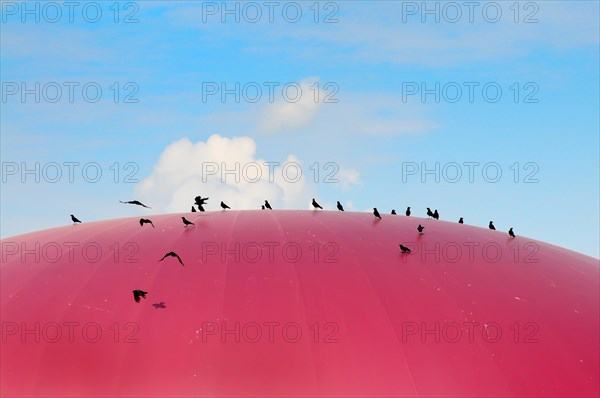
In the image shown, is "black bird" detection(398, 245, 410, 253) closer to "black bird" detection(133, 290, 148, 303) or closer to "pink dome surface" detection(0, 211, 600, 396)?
"pink dome surface" detection(0, 211, 600, 396)

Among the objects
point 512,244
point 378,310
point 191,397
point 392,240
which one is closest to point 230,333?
point 191,397

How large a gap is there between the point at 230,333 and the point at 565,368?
32.8 ft

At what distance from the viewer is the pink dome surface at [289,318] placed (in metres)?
18.6

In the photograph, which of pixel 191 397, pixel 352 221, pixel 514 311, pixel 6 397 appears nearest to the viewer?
pixel 191 397

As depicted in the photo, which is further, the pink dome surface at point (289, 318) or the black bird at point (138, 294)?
the black bird at point (138, 294)

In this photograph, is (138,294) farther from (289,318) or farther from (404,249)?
(404,249)

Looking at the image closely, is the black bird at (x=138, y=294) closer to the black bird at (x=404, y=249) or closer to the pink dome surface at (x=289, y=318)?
the pink dome surface at (x=289, y=318)

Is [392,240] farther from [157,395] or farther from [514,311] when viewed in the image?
[157,395]

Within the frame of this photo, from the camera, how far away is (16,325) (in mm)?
21438

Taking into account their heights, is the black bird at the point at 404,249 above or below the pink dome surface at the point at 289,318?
above

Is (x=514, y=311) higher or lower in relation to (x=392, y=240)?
lower

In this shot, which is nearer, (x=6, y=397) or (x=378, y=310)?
(x=6, y=397)

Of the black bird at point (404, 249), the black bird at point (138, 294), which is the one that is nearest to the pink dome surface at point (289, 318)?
the black bird at point (138, 294)

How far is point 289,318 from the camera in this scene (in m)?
19.9
